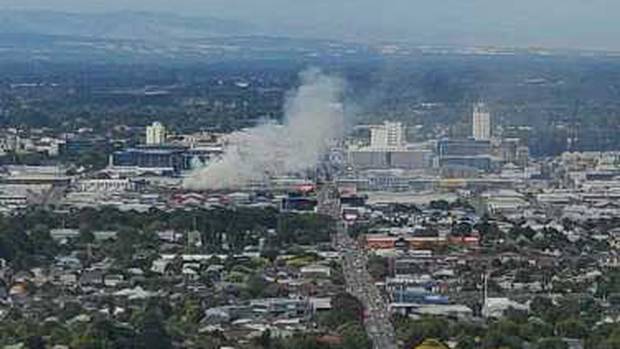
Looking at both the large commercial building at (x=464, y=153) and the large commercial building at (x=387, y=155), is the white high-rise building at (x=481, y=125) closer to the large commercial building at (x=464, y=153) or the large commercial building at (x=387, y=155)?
the large commercial building at (x=464, y=153)

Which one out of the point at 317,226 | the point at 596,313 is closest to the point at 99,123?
the point at 317,226

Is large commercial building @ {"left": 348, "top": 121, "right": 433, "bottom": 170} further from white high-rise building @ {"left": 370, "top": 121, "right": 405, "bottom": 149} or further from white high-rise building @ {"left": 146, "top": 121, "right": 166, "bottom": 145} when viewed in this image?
white high-rise building @ {"left": 146, "top": 121, "right": 166, "bottom": 145}

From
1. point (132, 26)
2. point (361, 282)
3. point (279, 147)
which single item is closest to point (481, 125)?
point (279, 147)

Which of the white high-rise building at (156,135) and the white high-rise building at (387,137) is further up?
the white high-rise building at (387,137)

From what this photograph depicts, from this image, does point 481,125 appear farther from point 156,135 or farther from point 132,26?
point 132,26

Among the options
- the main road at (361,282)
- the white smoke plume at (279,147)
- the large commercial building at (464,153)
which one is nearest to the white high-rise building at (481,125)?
the large commercial building at (464,153)

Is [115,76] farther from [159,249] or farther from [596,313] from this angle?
[596,313]

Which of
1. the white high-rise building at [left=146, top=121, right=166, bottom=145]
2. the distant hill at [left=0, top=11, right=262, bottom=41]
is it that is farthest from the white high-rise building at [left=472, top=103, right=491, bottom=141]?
the distant hill at [left=0, top=11, right=262, bottom=41]
